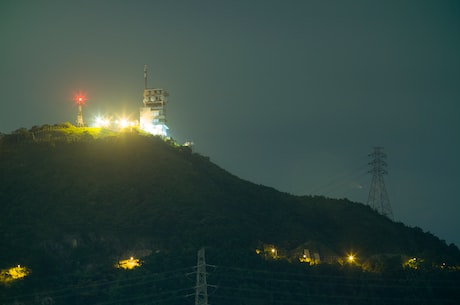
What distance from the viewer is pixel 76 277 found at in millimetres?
93938

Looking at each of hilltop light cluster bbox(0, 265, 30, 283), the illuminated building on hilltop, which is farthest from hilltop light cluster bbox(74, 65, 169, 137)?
hilltop light cluster bbox(0, 265, 30, 283)

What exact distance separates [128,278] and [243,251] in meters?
16.7

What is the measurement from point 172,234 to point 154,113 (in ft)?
167

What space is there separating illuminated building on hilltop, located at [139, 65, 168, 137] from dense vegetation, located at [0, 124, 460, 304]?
967 cm

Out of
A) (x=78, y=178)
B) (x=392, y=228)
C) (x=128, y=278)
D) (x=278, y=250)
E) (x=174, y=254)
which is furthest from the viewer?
(x=392, y=228)

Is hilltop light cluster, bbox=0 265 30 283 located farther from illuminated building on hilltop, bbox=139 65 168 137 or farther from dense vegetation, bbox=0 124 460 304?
illuminated building on hilltop, bbox=139 65 168 137

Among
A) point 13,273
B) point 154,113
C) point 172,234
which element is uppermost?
point 154,113

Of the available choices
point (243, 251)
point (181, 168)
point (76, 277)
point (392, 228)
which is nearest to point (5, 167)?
point (181, 168)

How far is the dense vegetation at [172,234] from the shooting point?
92688 millimetres

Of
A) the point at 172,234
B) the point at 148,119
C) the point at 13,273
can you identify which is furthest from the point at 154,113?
the point at 13,273

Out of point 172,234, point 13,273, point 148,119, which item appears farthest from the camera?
point 148,119

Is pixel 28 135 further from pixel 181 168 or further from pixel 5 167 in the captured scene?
pixel 181 168

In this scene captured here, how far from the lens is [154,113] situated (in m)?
156

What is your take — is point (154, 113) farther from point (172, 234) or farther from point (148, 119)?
point (172, 234)
